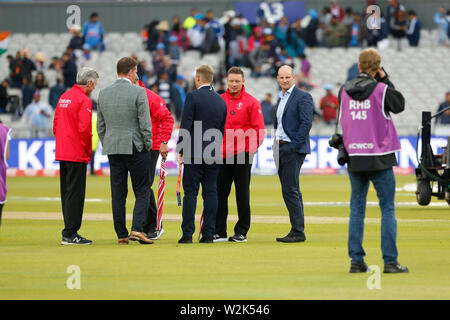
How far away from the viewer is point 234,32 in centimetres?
3784

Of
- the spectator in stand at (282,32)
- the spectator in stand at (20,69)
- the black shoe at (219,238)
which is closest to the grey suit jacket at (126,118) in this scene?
the black shoe at (219,238)

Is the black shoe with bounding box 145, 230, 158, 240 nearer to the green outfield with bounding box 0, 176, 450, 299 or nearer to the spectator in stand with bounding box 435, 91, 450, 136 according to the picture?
the green outfield with bounding box 0, 176, 450, 299

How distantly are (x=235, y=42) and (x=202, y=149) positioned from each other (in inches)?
955

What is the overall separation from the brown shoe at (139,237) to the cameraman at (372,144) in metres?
3.78

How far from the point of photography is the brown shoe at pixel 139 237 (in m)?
13.2

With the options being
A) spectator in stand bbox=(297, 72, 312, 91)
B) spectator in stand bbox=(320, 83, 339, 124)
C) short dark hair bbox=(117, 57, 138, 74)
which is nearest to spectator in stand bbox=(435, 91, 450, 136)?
spectator in stand bbox=(320, 83, 339, 124)

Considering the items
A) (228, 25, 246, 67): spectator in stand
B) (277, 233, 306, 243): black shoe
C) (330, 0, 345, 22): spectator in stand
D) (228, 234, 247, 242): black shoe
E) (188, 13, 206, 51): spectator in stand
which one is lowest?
(228, 234, 247, 242): black shoe

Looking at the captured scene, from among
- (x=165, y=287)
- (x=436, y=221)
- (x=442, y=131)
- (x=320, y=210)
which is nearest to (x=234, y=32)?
(x=442, y=131)

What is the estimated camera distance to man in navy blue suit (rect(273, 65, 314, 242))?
13.6 m

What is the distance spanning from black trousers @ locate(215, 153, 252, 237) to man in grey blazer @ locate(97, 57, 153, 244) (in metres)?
1.20

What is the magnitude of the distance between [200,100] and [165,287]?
444 centimetres

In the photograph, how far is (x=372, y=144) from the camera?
10.2 meters

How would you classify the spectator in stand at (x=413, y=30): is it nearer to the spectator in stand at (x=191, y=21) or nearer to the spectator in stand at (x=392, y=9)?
the spectator in stand at (x=392, y=9)
